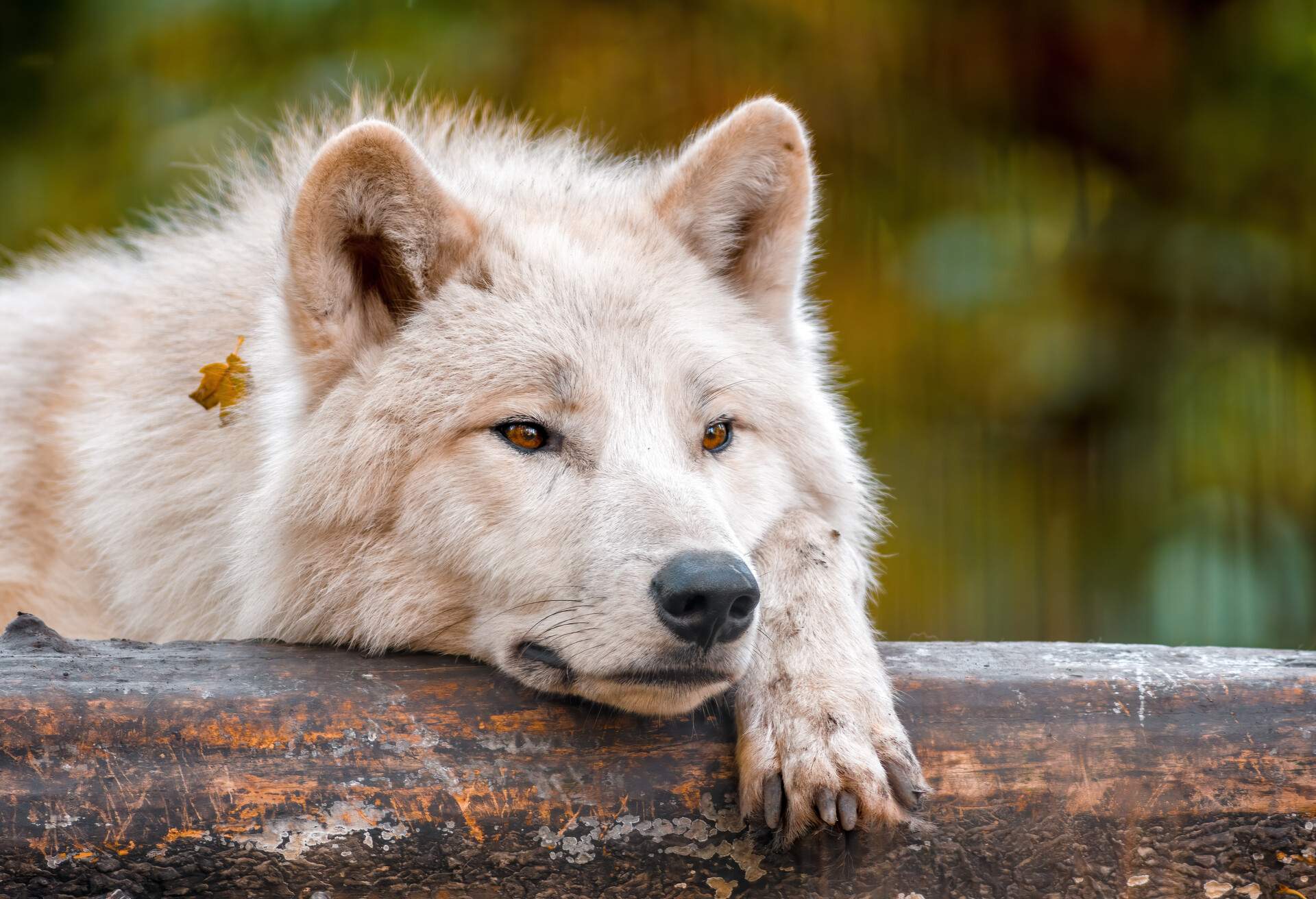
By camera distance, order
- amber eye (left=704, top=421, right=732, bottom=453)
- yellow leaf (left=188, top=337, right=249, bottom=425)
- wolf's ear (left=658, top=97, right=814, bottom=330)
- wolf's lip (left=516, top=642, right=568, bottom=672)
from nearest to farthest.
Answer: wolf's lip (left=516, top=642, right=568, bottom=672)
amber eye (left=704, top=421, right=732, bottom=453)
wolf's ear (left=658, top=97, right=814, bottom=330)
yellow leaf (left=188, top=337, right=249, bottom=425)

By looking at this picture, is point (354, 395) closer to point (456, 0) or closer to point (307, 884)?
point (307, 884)

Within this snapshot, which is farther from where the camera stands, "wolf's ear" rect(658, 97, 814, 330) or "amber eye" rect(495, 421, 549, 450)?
"wolf's ear" rect(658, 97, 814, 330)

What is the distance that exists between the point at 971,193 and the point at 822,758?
596 cm

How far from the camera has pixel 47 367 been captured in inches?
195

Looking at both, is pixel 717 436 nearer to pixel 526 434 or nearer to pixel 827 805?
pixel 526 434

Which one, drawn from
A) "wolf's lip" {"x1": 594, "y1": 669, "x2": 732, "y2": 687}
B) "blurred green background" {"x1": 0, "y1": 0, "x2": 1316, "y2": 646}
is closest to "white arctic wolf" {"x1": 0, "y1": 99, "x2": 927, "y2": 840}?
"wolf's lip" {"x1": 594, "y1": 669, "x2": 732, "y2": 687}

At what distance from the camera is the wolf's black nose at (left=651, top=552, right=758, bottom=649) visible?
2756mm

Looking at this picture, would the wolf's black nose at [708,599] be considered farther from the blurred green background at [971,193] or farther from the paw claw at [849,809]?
the blurred green background at [971,193]

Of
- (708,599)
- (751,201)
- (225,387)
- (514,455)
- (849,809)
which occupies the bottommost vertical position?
(849,809)

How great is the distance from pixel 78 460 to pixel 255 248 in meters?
0.96

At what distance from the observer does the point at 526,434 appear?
11.1ft

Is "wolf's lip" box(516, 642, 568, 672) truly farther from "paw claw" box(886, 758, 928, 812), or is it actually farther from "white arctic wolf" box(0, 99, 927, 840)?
"paw claw" box(886, 758, 928, 812)

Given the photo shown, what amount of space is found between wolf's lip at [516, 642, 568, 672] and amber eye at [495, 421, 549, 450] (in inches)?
21.6

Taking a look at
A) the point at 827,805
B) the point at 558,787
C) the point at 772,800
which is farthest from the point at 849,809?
the point at 558,787
